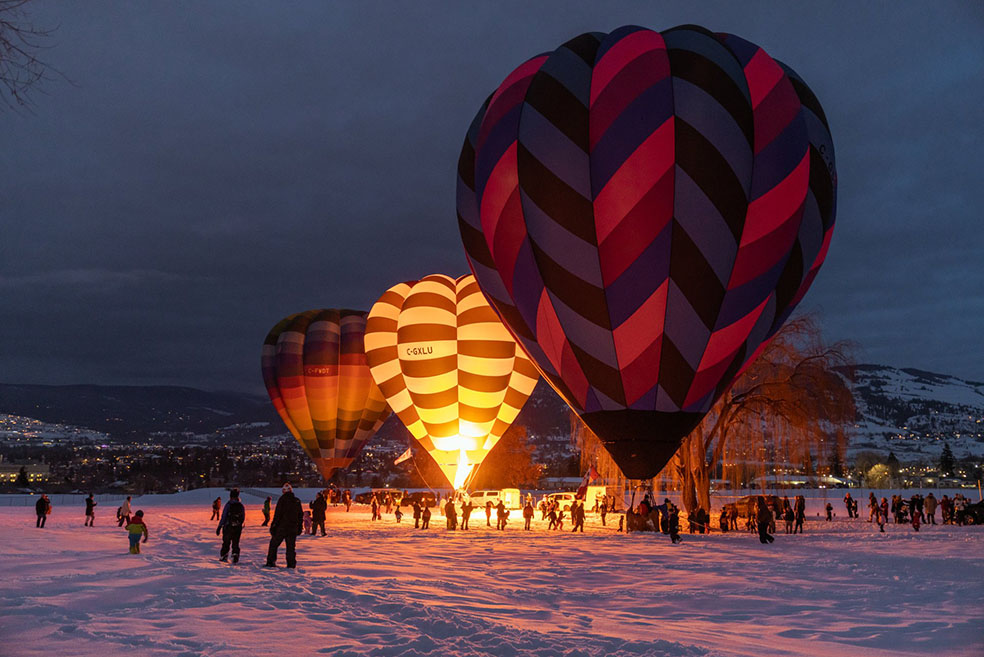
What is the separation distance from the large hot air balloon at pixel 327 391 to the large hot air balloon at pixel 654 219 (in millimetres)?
21158

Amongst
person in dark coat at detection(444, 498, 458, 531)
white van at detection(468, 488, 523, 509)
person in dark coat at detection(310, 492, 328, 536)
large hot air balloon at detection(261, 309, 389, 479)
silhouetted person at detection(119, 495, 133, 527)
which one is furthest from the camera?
white van at detection(468, 488, 523, 509)

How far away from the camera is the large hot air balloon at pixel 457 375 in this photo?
82.0 ft

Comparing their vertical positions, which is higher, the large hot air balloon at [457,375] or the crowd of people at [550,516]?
the large hot air balloon at [457,375]

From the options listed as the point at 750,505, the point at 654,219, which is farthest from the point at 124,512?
the point at 750,505

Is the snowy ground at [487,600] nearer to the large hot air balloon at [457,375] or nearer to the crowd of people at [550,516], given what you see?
the crowd of people at [550,516]

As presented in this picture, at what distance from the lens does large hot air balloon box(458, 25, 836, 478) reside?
13125 millimetres

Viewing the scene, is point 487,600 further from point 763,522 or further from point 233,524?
point 763,522

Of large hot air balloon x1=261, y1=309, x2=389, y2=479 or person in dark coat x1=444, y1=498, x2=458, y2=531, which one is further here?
large hot air balloon x1=261, y1=309, x2=389, y2=479

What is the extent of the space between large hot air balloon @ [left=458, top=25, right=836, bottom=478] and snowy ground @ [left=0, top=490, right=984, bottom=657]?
9.57ft

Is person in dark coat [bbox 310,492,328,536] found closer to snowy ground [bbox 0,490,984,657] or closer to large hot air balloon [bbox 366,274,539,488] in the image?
snowy ground [bbox 0,490,984,657]

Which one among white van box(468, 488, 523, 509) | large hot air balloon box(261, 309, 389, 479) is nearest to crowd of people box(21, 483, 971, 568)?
white van box(468, 488, 523, 509)

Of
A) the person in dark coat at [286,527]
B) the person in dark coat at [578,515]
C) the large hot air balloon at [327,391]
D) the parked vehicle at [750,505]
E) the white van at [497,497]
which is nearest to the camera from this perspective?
the person in dark coat at [286,527]

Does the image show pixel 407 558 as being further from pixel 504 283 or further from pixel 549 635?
pixel 549 635

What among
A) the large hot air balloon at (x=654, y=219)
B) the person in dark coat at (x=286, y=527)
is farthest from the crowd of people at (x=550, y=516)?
the large hot air balloon at (x=654, y=219)
